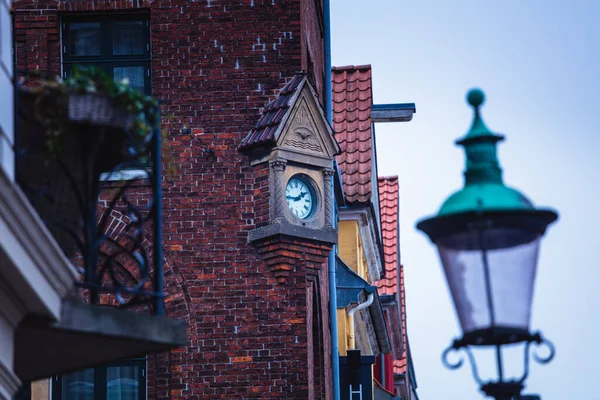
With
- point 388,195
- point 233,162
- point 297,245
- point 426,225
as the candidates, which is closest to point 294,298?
point 297,245

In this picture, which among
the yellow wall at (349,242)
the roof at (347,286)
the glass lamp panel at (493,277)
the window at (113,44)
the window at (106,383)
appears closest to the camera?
the glass lamp panel at (493,277)

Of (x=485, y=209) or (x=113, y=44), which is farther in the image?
(x=113, y=44)

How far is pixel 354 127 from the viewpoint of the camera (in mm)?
23562

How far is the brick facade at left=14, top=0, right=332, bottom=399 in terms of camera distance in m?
13.9

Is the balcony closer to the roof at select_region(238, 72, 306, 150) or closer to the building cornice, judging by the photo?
the building cornice

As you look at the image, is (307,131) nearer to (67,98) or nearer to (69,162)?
(69,162)

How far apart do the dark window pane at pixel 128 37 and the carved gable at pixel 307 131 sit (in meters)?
1.81

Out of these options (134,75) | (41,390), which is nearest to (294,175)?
(134,75)

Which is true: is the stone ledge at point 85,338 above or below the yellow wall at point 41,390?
above

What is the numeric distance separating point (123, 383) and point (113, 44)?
11.7ft

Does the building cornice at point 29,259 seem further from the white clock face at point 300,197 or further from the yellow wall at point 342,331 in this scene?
the yellow wall at point 342,331

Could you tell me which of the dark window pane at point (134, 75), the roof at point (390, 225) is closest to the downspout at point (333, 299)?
the dark window pane at point (134, 75)

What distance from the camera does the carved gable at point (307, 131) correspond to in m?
14.5

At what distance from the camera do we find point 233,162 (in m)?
14.4
